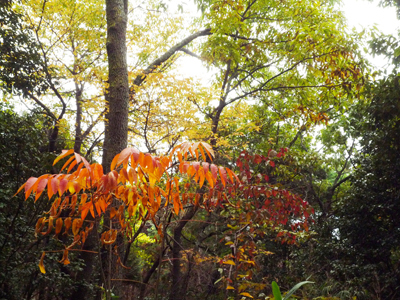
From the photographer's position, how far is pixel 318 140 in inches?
463

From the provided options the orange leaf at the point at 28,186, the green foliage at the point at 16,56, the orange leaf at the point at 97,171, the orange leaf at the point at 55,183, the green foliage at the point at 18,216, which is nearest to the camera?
the orange leaf at the point at 28,186

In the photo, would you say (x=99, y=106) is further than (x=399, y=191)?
Yes

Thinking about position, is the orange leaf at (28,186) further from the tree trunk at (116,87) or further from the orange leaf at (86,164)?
the tree trunk at (116,87)

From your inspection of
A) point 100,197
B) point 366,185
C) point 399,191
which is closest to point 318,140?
point 366,185

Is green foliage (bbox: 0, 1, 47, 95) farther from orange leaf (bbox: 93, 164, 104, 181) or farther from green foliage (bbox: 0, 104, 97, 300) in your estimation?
orange leaf (bbox: 93, 164, 104, 181)

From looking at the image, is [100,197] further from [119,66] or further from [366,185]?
[366,185]

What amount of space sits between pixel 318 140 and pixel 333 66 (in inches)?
293

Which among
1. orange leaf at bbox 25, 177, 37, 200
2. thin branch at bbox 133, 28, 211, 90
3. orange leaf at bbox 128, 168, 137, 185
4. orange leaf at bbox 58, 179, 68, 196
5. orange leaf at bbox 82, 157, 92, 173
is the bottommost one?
orange leaf at bbox 25, 177, 37, 200

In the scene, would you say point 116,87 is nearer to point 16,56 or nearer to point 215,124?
point 16,56

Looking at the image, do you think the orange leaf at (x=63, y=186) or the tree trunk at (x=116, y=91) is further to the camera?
the tree trunk at (x=116, y=91)

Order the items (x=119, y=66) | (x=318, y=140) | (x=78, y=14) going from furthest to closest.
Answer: (x=318, y=140), (x=78, y=14), (x=119, y=66)

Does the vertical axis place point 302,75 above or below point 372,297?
above

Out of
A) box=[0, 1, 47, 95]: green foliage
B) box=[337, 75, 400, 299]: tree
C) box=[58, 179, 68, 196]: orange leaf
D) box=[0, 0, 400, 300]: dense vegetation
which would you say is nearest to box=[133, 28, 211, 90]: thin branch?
box=[0, 0, 400, 300]: dense vegetation

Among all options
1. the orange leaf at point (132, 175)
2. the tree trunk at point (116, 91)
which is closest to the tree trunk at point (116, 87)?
the tree trunk at point (116, 91)
